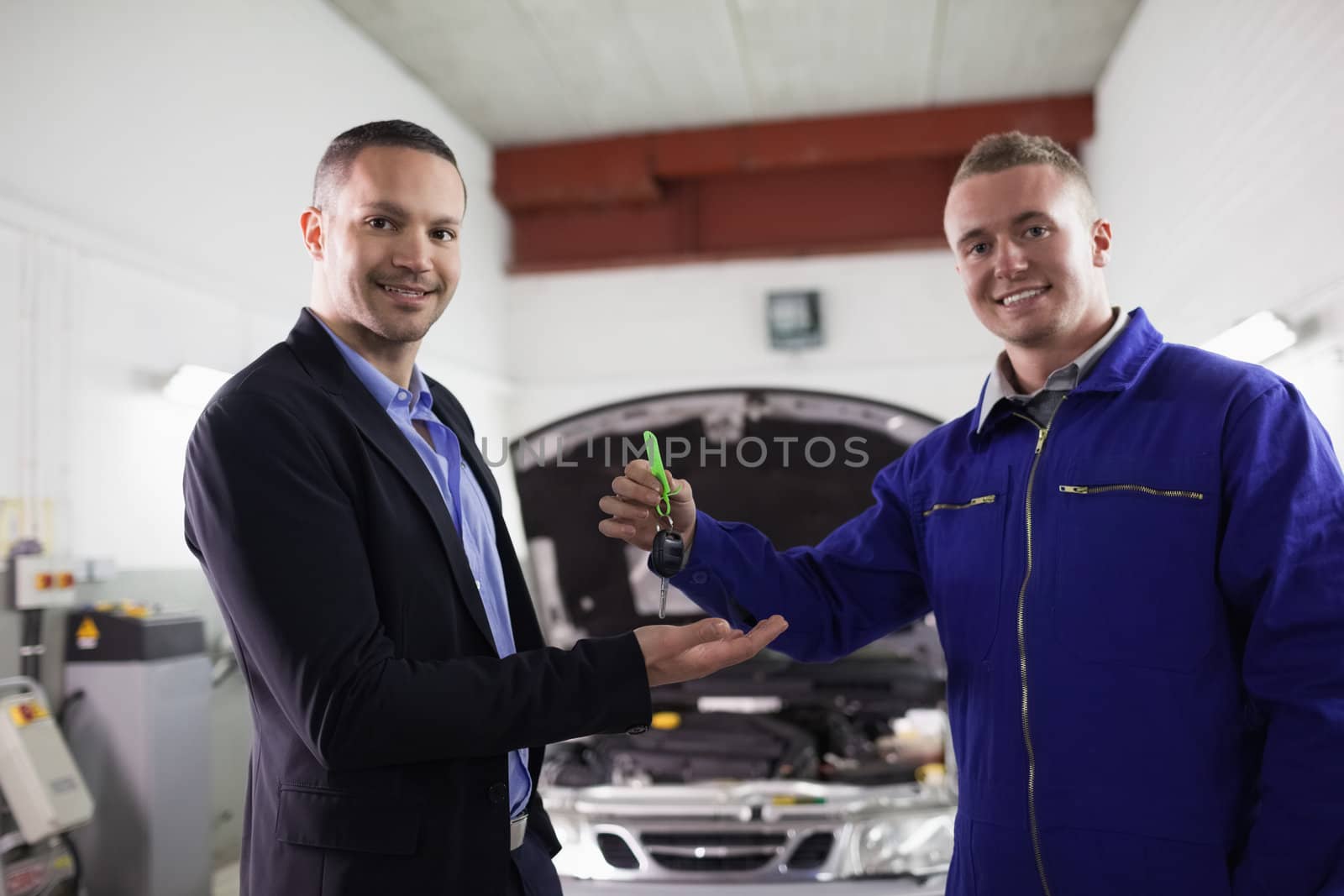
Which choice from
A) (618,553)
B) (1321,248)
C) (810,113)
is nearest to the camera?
(1321,248)

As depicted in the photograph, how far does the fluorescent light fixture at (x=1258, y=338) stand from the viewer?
10.3 ft

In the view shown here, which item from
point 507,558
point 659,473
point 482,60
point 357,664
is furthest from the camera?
point 482,60

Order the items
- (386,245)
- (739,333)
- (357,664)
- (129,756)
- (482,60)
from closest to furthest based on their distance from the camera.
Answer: (357,664), (386,245), (129,756), (482,60), (739,333)

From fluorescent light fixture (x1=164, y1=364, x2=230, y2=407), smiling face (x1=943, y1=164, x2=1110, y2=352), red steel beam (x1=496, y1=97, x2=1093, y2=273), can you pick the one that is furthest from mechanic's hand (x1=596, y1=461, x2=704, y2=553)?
red steel beam (x1=496, y1=97, x2=1093, y2=273)

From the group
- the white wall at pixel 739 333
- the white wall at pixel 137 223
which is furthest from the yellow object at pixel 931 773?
the white wall at pixel 739 333

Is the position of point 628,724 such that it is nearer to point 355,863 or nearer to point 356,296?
point 355,863

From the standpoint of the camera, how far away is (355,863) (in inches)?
45.8

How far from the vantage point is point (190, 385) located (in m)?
3.57

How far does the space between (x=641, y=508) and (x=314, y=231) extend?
2.27ft

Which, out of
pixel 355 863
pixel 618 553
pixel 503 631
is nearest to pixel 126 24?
pixel 618 553

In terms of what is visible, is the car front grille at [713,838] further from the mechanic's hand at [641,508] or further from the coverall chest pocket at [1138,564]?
the coverall chest pocket at [1138,564]

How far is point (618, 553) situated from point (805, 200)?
4248mm

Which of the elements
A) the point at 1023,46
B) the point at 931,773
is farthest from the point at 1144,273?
the point at 931,773

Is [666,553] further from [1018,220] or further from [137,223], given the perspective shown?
[137,223]
